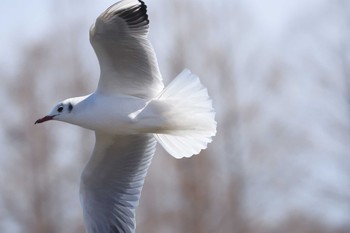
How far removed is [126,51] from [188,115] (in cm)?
52

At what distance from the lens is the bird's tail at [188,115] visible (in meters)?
8.85

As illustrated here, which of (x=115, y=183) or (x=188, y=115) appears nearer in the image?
(x=188, y=115)

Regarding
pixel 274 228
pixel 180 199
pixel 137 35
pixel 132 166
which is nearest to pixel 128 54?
pixel 137 35

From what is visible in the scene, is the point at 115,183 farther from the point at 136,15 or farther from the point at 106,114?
the point at 136,15

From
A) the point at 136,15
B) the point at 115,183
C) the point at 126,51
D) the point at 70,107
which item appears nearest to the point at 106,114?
the point at 70,107

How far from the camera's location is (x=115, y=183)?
961 centimetres

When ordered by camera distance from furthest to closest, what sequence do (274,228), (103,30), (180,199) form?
(274,228)
(180,199)
(103,30)

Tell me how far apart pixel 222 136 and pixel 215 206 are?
1.38 m

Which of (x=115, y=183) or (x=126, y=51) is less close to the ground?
(x=126, y=51)

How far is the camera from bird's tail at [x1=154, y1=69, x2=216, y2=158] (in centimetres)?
885

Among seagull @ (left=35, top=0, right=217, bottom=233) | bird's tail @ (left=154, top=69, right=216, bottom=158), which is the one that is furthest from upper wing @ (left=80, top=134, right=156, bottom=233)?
bird's tail @ (left=154, top=69, right=216, bottom=158)

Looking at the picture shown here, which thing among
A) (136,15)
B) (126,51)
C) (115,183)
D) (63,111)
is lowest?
(115,183)

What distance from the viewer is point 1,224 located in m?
19.2

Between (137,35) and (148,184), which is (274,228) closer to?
(148,184)
